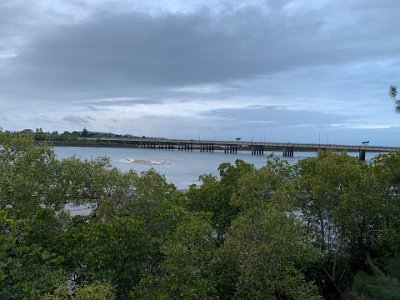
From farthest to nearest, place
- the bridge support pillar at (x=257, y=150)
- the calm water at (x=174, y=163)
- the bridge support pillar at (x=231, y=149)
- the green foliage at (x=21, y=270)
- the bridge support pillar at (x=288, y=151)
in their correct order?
the bridge support pillar at (x=231, y=149) < the bridge support pillar at (x=257, y=150) < the bridge support pillar at (x=288, y=151) < the calm water at (x=174, y=163) < the green foliage at (x=21, y=270)

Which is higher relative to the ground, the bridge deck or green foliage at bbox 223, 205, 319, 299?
the bridge deck

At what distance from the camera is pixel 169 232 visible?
11156mm

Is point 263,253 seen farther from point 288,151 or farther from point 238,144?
point 238,144

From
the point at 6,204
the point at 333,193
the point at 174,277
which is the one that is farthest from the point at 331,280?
the point at 6,204

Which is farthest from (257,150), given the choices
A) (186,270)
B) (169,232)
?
(186,270)

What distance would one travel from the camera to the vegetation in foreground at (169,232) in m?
9.30

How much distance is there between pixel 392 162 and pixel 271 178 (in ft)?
22.9

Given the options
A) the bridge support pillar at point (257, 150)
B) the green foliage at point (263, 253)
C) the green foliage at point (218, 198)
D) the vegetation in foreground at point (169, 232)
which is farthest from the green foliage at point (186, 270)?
the bridge support pillar at point (257, 150)

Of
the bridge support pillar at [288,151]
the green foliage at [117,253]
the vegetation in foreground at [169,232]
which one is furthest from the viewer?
the bridge support pillar at [288,151]

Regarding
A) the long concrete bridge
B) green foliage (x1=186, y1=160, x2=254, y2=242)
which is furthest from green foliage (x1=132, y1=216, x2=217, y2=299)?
the long concrete bridge

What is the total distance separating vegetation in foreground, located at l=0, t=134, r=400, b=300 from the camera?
30.5 feet

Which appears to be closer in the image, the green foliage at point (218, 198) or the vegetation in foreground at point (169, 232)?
the vegetation in foreground at point (169, 232)

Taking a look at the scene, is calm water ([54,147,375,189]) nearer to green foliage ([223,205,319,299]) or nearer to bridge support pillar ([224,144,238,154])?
green foliage ([223,205,319,299])

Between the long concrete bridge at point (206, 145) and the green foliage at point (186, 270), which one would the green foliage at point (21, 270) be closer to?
the green foliage at point (186, 270)
